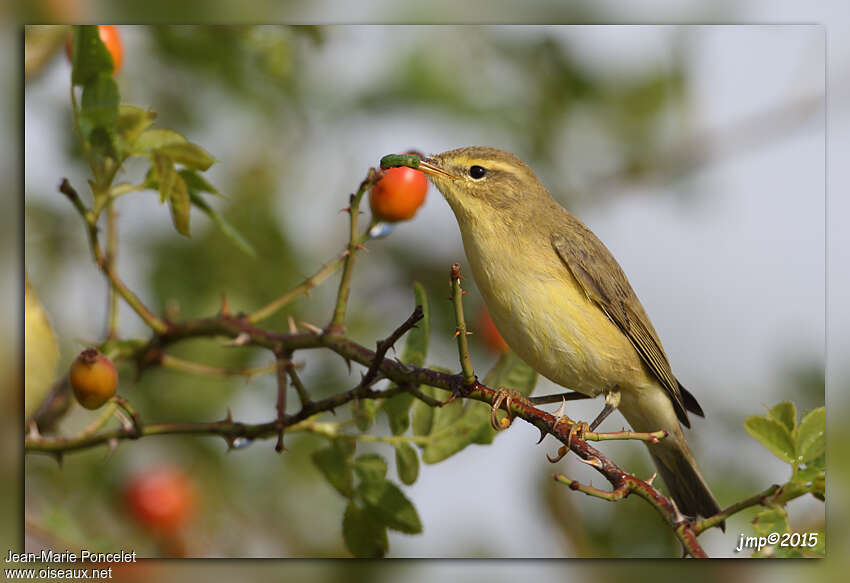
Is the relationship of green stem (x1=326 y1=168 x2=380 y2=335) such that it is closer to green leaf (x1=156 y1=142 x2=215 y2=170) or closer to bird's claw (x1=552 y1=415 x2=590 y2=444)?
green leaf (x1=156 y1=142 x2=215 y2=170)

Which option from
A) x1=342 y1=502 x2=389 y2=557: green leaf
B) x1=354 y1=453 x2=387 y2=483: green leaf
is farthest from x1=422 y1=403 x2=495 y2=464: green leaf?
x1=342 y1=502 x2=389 y2=557: green leaf

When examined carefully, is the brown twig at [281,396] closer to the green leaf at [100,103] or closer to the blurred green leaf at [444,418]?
the blurred green leaf at [444,418]

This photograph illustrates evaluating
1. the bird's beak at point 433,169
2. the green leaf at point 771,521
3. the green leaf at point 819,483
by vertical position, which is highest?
the bird's beak at point 433,169

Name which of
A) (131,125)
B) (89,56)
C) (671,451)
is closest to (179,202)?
(131,125)

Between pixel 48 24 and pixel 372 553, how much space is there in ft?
5.94

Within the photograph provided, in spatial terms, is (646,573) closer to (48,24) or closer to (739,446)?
(739,446)

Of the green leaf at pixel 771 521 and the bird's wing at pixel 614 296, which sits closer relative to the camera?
the green leaf at pixel 771 521

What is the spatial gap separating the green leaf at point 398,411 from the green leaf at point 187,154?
757 millimetres

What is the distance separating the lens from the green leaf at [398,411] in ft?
7.44

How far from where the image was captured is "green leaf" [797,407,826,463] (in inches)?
81.0

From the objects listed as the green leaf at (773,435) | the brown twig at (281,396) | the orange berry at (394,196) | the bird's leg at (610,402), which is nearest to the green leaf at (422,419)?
the brown twig at (281,396)

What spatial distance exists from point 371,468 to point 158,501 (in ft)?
2.77

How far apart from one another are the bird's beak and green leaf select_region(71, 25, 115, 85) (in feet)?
3.11

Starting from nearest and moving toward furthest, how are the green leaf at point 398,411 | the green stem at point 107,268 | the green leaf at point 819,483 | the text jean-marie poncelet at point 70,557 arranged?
1. the green leaf at point 819,483
2. the green stem at point 107,268
3. the green leaf at point 398,411
4. the text jean-marie poncelet at point 70,557
